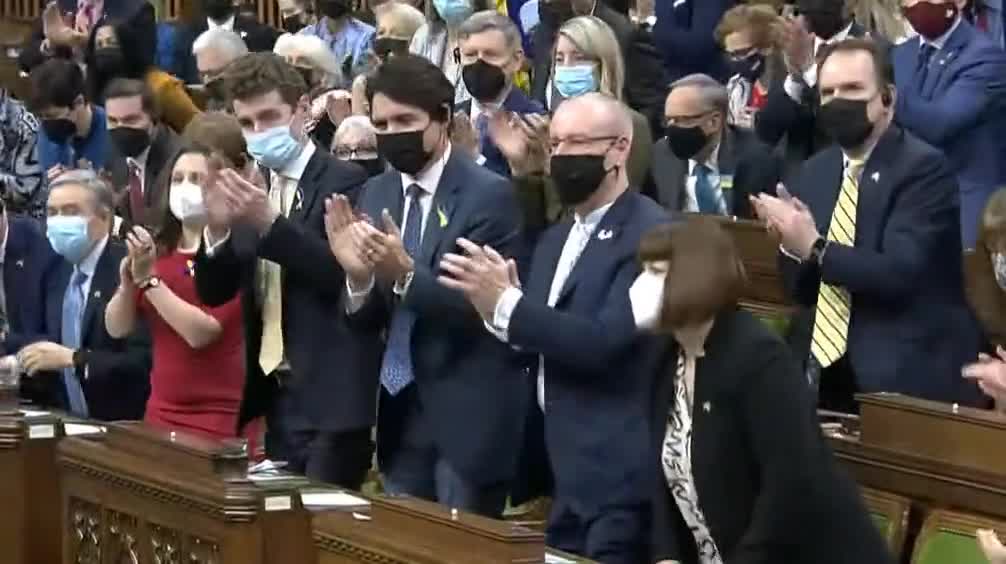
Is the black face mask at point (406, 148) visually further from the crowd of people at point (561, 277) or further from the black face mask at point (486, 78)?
the black face mask at point (486, 78)

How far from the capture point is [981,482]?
3857 mm

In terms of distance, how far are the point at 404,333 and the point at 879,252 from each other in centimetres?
104

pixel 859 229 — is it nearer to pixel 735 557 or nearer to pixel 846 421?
pixel 846 421

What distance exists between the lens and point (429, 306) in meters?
4.29

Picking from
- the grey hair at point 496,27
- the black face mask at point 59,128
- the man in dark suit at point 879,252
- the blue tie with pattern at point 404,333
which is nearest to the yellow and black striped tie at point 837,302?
the man in dark suit at point 879,252

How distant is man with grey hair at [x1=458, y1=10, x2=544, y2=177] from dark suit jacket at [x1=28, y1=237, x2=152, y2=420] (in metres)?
1.10

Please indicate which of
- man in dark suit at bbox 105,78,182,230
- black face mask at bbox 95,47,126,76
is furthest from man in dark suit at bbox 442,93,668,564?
black face mask at bbox 95,47,126,76

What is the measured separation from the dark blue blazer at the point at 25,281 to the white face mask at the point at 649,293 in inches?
93.4

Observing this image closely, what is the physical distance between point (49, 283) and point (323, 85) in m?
1.48

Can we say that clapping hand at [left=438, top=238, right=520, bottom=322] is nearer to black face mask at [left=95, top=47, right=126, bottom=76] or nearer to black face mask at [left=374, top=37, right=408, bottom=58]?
black face mask at [left=374, top=37, right=408, bottom=58]

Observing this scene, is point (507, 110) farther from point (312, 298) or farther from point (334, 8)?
point (334, 8)

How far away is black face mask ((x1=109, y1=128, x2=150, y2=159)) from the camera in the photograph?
6418 mm

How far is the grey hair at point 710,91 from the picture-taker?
604 centimetres

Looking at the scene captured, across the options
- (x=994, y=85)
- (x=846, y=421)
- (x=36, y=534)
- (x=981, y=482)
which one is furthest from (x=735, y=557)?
(x=994, y=85)
